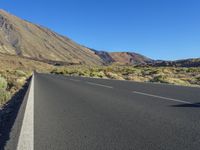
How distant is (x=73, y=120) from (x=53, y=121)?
0.43 m

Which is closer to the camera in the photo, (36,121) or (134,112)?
(36,121)

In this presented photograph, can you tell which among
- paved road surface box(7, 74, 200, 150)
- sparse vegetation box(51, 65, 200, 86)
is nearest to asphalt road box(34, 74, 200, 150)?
paved road surface box(7, 74, 200, 150)

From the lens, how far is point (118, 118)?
25.9 feet

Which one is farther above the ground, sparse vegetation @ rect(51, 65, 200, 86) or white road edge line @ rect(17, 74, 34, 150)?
sparse vegetation @ rect(51, 65, 200, 86)

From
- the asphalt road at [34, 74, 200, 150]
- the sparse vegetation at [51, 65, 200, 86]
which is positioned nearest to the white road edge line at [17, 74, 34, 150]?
the asphalt road at [34, 74, 200, 150]

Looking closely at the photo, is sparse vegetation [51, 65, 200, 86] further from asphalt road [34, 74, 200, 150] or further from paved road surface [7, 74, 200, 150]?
A: paved road surface [7, 74, 200, 150]

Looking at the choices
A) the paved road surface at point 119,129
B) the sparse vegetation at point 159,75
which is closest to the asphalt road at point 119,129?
the paved road surface at point 119,129

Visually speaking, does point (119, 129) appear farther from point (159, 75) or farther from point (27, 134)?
point (159, 75)

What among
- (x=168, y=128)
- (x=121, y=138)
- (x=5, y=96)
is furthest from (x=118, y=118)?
(x=5, y=96)

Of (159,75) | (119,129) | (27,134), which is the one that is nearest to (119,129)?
(119,129)

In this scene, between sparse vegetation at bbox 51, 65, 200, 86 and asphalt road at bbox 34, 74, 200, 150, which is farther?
sparse vegetation at bbox 51, 65, 200, 86

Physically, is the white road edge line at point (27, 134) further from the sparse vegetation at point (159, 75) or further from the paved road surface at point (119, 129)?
the sparse vegetation at point (159, 75)

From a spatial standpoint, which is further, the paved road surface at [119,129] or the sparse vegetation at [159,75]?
the sparse vegetation at [159,75]

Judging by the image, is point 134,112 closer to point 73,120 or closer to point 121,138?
point 73,120
